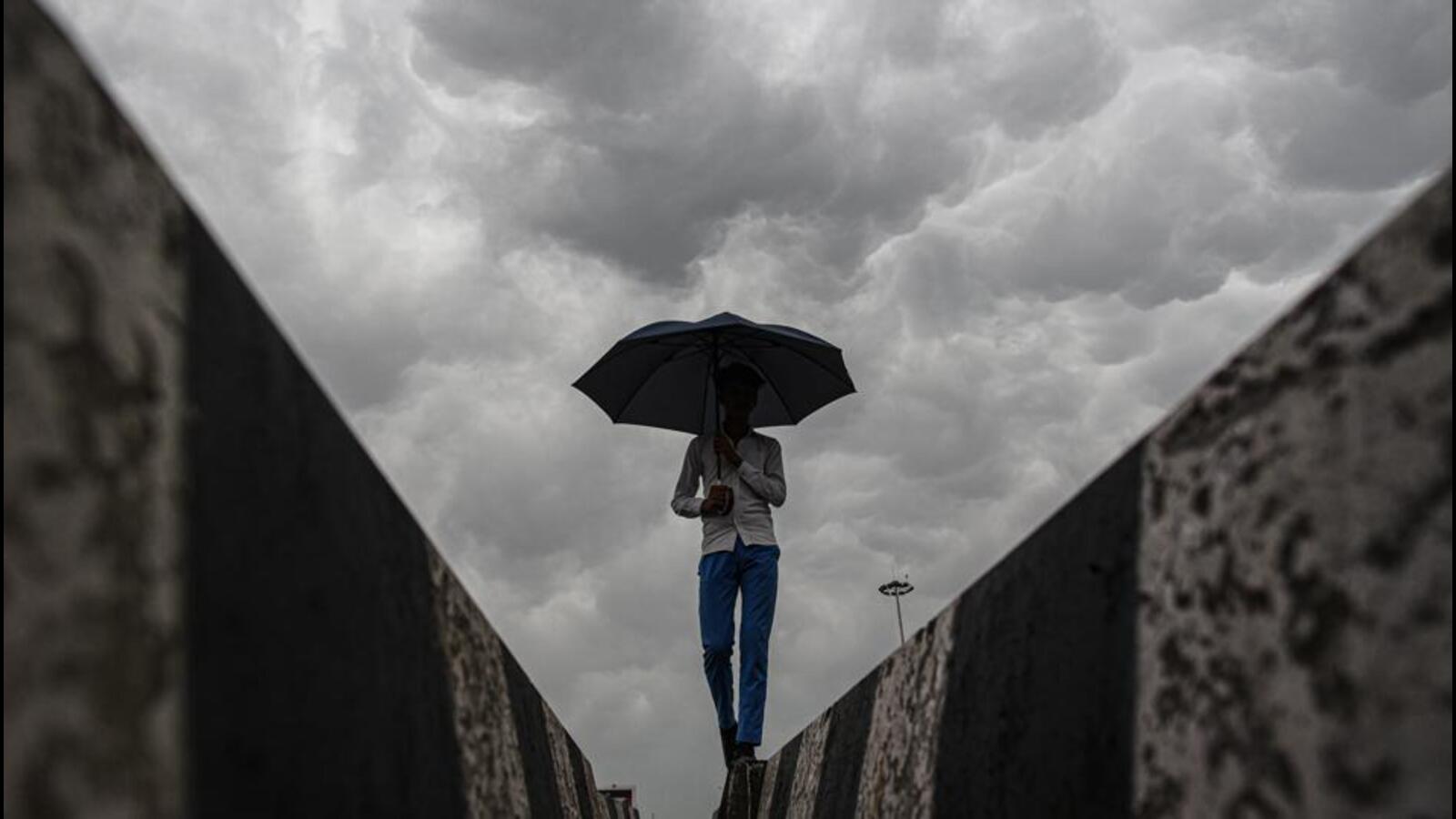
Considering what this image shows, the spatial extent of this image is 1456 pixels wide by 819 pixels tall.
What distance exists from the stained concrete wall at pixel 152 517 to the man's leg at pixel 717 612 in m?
3.67

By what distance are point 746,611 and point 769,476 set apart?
1.83ft

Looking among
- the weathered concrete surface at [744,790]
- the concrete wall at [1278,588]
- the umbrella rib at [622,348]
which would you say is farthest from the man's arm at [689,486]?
the concrete wall at [1278,588]

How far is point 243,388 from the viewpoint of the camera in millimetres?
1102

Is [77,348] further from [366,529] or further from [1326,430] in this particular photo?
[1326,430]

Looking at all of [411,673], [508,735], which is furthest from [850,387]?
[411,673]

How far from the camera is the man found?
197 inches

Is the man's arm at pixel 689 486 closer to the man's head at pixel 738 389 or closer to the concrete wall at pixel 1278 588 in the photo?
the man's head at pixel 738 389

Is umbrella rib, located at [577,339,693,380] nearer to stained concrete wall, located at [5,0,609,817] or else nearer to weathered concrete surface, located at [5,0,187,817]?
stained concrete wall, located at [5,0,609,817]

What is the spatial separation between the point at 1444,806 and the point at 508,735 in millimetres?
1913

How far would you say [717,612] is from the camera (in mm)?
5066

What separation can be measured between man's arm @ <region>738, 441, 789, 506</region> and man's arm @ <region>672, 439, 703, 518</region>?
23cm

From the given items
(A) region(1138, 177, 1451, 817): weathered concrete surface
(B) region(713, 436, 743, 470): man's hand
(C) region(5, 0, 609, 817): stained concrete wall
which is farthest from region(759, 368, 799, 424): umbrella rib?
(A) region(1138, 177, 1451, 817): weathered concrete surface

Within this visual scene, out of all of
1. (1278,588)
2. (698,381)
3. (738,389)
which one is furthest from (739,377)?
(1278,588)

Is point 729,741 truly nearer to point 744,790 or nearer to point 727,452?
point 744,790
